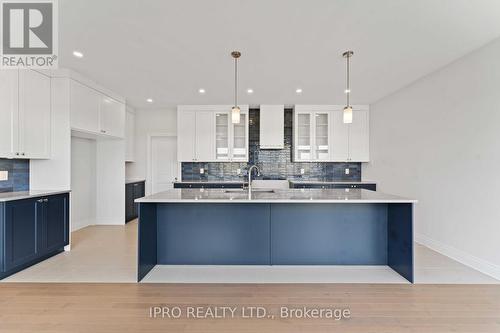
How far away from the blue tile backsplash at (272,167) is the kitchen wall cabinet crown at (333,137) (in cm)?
33

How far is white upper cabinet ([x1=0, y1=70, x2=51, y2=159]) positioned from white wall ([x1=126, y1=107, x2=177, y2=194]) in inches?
91.7

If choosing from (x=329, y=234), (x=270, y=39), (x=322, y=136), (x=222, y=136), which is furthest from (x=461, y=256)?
(x=222, y=136)

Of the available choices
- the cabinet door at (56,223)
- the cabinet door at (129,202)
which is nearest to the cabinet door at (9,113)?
the cabinet door at (56,223)

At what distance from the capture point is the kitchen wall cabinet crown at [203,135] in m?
5.34

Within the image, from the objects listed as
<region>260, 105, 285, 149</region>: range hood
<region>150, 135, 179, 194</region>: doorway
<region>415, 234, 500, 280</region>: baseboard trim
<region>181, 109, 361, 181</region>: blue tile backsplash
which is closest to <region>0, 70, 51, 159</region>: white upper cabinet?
<region>150, 135, 179, 194</region>: doorway

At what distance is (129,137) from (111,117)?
3.44 feet

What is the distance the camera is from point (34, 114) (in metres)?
→ 3.24

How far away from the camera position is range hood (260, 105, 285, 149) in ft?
17.4

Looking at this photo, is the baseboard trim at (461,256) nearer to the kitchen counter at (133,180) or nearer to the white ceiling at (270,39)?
the white ceiling at (270,39)

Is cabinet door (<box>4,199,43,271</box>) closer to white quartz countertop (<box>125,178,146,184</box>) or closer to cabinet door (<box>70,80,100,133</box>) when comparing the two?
cabinet door (<box>70,80,100,133</box>)

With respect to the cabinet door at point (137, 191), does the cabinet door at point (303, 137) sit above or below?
above

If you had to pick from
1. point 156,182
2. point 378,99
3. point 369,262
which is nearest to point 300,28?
point 369,262

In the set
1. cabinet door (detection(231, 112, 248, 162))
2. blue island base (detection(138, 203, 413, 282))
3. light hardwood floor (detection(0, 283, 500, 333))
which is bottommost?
light hardwood floor (detection(0, 283, 500, 333))

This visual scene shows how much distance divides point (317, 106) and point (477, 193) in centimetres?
318
